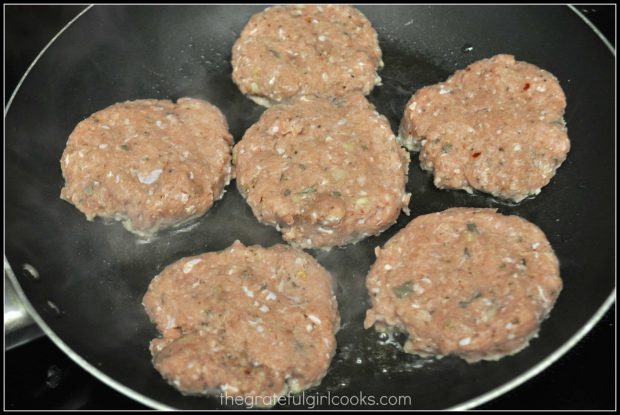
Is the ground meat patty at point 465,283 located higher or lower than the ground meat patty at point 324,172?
lower

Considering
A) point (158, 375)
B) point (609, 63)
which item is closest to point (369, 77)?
point (609, 63)

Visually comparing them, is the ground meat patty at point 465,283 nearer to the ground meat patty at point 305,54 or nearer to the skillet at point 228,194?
the skillet at point 228,194

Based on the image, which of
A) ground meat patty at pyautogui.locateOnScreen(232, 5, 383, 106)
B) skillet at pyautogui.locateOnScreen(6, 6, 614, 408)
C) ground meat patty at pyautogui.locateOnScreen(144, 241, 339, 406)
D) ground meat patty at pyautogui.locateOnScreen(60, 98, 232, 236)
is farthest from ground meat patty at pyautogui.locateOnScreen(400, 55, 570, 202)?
ground meat patty at pyautogui.locateOnScreen(60, 98, 232, 236)

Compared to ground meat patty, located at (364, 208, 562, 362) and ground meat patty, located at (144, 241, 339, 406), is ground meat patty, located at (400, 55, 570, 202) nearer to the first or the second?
ground meat patty, located at (364, 208, 562, 362)

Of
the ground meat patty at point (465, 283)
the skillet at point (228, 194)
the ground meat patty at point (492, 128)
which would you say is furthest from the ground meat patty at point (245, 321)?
Result: the ground meat patty at point (492, 128)

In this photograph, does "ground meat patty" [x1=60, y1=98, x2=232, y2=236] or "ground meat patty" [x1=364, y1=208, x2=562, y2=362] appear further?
"ground meat patty" [x1=60, y1=98, x2=232, y2=236]

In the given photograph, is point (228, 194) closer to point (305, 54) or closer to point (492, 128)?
point (305, 54)
